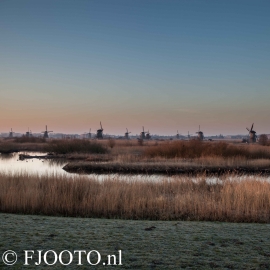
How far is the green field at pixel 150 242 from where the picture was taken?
3932 mm

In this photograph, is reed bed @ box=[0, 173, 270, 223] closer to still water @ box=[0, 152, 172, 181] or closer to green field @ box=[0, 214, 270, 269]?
green field @ box=[0, 214, 270, 269]

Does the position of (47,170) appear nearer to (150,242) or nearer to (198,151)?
(198,151)

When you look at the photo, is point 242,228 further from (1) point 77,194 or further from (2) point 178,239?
(1) point 77,194

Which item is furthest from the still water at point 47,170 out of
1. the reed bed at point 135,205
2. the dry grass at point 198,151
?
the dry grass at point 198,151

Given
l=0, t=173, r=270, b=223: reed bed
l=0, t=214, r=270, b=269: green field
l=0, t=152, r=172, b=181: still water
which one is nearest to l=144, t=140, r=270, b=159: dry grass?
l=0, t=152, r=172, b=181: still water

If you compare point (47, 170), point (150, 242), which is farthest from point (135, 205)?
point (47, 170)

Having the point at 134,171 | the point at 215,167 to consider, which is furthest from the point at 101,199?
the point at 215,167

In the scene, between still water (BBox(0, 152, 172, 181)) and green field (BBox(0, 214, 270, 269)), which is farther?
still water (BBox(0, 152, 172, 181))

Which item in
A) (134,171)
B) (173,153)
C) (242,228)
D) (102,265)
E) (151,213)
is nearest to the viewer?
(102,265)

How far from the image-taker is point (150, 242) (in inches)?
187

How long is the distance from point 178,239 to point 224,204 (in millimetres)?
4056

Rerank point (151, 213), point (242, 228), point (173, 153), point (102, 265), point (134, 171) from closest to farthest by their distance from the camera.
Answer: point (102, 265) → point (242, 228) → point (151, 213) → point (134, 171) → point (173, 153)

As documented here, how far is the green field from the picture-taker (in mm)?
3932

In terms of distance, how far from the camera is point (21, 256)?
160 inches
